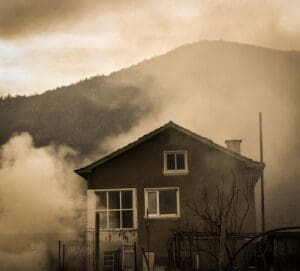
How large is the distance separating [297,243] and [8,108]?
10685 cm

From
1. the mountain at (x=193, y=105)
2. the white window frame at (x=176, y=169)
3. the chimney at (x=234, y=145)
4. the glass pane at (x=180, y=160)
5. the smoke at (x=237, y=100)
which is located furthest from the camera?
the mountain at (x=193, y=105)

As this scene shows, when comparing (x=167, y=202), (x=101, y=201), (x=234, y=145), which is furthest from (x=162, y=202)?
(x=234, y=145)

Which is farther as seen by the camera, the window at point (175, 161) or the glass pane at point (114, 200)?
the glass pane at point (114, 200)

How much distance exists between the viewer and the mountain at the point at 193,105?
105 metres

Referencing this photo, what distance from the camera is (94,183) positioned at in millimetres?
30766

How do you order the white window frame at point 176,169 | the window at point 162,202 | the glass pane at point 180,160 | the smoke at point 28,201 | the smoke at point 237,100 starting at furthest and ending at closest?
the smoke at point 237,100
the smoke at point 28,201
the glass pane at point 180,160
the white window frame at point 176,169
the window at point 162,202

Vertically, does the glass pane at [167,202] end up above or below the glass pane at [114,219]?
above

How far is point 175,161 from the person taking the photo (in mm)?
30672

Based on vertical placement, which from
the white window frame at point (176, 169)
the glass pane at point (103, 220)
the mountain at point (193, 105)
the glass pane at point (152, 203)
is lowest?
the glass pane at point (103, 220)

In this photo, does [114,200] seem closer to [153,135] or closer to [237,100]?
[153,135]

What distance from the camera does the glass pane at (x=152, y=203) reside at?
3016cm

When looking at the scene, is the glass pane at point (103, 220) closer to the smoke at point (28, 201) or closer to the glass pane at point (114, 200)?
the glass pane at point (114, 200)

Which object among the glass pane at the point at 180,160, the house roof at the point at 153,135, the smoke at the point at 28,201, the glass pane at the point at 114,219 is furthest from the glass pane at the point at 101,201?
the smoke at the point at 28,201

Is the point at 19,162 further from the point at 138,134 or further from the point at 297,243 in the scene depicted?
the point at 138,134
